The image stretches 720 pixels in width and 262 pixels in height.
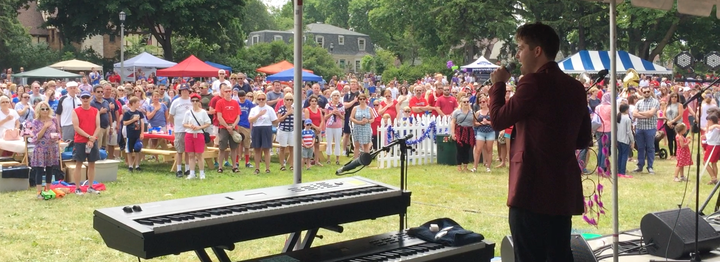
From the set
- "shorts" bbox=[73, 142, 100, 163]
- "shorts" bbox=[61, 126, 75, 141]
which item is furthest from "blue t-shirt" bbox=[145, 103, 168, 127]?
"shorts" bbox=[73, 142, 100, 163]

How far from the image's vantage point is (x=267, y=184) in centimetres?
1229

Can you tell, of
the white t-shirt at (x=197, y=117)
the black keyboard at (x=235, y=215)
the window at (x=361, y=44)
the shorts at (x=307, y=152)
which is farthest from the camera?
the window at (x=361, y=44)

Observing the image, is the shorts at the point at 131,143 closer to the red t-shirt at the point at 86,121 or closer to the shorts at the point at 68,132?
the shorts at the point at 68,132

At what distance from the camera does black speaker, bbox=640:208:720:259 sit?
19.8 ft

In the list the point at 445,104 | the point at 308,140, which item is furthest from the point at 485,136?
the point at 308,140

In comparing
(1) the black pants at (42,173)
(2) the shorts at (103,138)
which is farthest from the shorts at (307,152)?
(1) the black pants at (42,173)

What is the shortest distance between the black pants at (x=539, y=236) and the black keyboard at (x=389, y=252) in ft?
1.63

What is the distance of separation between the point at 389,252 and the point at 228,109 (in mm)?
9855

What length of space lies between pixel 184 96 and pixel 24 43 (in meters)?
35.6

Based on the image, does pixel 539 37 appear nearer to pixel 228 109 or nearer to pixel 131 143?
pixel 228 109

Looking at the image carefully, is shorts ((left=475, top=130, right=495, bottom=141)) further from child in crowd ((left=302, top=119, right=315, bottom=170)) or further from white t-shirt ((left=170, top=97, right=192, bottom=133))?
white t-shirt ((left=170, top=97, right=192, bottom=133))

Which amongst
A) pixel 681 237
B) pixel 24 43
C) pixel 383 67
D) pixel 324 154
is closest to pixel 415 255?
pixel 681 237

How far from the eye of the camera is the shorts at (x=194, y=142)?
12.8 m

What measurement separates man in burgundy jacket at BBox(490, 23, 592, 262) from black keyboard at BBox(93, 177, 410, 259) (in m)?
0.89
